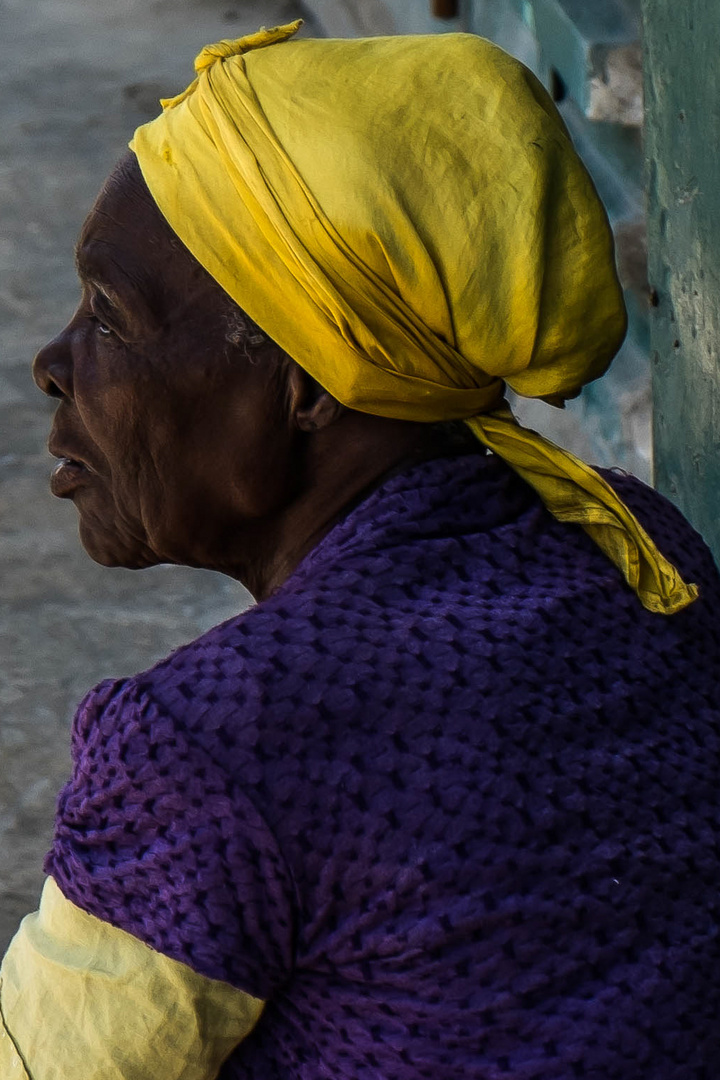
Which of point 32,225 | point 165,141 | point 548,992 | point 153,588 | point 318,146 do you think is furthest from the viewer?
point 32,225

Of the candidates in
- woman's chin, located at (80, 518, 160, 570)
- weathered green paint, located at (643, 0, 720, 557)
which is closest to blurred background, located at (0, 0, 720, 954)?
weathered green paint, located at (643, 0, 720, 557)

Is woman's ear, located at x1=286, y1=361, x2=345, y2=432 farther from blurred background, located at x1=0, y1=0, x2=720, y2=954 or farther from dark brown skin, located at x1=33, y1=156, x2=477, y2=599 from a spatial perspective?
blurred background, located at x1=0, y1=0, x2=720, y2=954

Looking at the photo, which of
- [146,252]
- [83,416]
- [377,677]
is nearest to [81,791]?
[377,677]

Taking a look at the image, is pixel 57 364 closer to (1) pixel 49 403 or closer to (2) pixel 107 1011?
(2) pixel 107 1011

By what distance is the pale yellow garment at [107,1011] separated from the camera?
149cm

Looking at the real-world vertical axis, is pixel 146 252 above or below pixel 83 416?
above

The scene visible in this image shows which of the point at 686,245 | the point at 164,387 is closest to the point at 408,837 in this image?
the point at 164,387

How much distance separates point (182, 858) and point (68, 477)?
62cm

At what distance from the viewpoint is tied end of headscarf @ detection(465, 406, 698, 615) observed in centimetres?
172

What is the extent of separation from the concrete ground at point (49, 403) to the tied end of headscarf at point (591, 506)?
1.87 metres

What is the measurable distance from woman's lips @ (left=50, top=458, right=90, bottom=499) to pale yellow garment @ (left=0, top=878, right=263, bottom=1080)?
1.74 feet

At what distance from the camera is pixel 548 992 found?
4.90 ft

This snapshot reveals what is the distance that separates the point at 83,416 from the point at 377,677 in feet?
1.71

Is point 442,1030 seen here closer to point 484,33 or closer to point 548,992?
point 548,992
